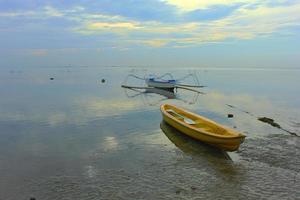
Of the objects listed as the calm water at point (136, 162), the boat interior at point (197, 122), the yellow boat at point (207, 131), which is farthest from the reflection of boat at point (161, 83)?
the yellow boat at point (207, 131)

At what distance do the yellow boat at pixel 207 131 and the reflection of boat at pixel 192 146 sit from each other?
A: 1.14 feet

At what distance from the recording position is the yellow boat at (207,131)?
1684 cm

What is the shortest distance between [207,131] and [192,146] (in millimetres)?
1379

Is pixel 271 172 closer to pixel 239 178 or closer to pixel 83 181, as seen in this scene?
pixel 239 178

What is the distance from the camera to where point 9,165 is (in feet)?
52.0

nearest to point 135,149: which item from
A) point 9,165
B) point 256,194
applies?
point 9,165

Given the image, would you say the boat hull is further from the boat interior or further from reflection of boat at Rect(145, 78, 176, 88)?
the boat interior

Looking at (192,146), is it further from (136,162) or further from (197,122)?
(136,162)

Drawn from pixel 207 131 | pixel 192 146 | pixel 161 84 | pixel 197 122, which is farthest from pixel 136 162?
pixel 161 84

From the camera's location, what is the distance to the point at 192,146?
19.4 m

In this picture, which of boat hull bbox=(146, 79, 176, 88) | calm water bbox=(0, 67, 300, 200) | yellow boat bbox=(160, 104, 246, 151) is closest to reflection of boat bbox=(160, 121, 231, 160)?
calm water bbox=(0, 67, 300, 200)

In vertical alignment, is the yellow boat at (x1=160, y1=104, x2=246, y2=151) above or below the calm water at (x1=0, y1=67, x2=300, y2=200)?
above

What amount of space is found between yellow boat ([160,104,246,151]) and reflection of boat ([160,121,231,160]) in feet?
1.14

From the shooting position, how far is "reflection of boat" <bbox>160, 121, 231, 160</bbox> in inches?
699
